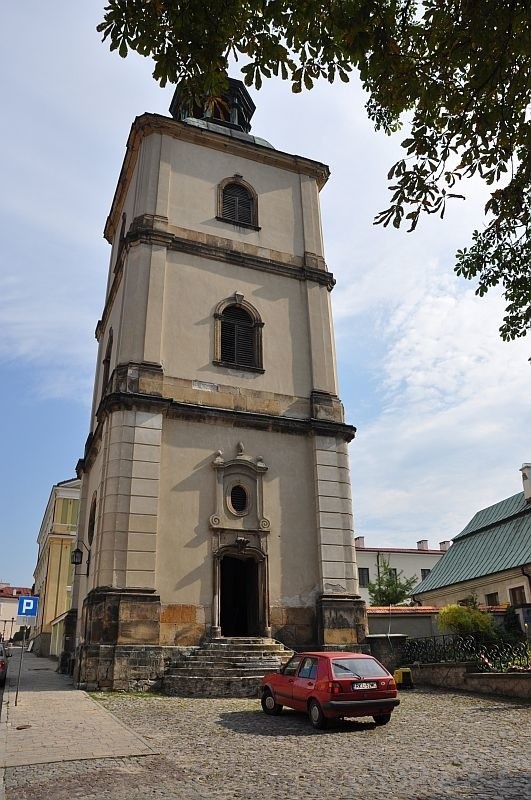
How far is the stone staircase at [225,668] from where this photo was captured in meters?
14.8

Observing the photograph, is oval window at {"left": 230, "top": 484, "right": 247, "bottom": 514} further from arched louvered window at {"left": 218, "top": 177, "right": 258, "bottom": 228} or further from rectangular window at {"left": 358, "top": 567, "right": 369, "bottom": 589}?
rectangular window at {"left": 358, "top": 567, "right": 369, "bottom": 589}

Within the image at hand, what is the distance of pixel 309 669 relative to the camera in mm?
11562

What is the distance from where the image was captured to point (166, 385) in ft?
62.5

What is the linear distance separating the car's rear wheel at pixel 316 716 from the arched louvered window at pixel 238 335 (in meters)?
11.4

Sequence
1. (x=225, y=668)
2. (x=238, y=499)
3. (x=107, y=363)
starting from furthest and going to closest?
(x=107, y=363), (x=238, y=499), (x=225, y=668)

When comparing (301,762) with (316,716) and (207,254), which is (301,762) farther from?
(207,254)

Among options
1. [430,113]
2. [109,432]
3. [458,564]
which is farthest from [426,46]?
[458,564]

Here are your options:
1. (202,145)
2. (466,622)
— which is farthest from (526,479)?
(202,145)

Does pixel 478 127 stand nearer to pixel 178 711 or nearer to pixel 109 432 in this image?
pixel 178 711

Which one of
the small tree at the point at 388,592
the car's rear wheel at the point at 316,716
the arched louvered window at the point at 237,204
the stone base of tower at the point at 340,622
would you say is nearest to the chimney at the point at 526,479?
the small tree at the point at 388,592

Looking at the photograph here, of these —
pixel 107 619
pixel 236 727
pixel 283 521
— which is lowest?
pixel 236 727

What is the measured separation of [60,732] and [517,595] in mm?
23593

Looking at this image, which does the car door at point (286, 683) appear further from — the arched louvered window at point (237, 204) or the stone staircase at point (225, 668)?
the arched louvered window at point (237, 204)

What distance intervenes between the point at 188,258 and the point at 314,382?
5.86m
